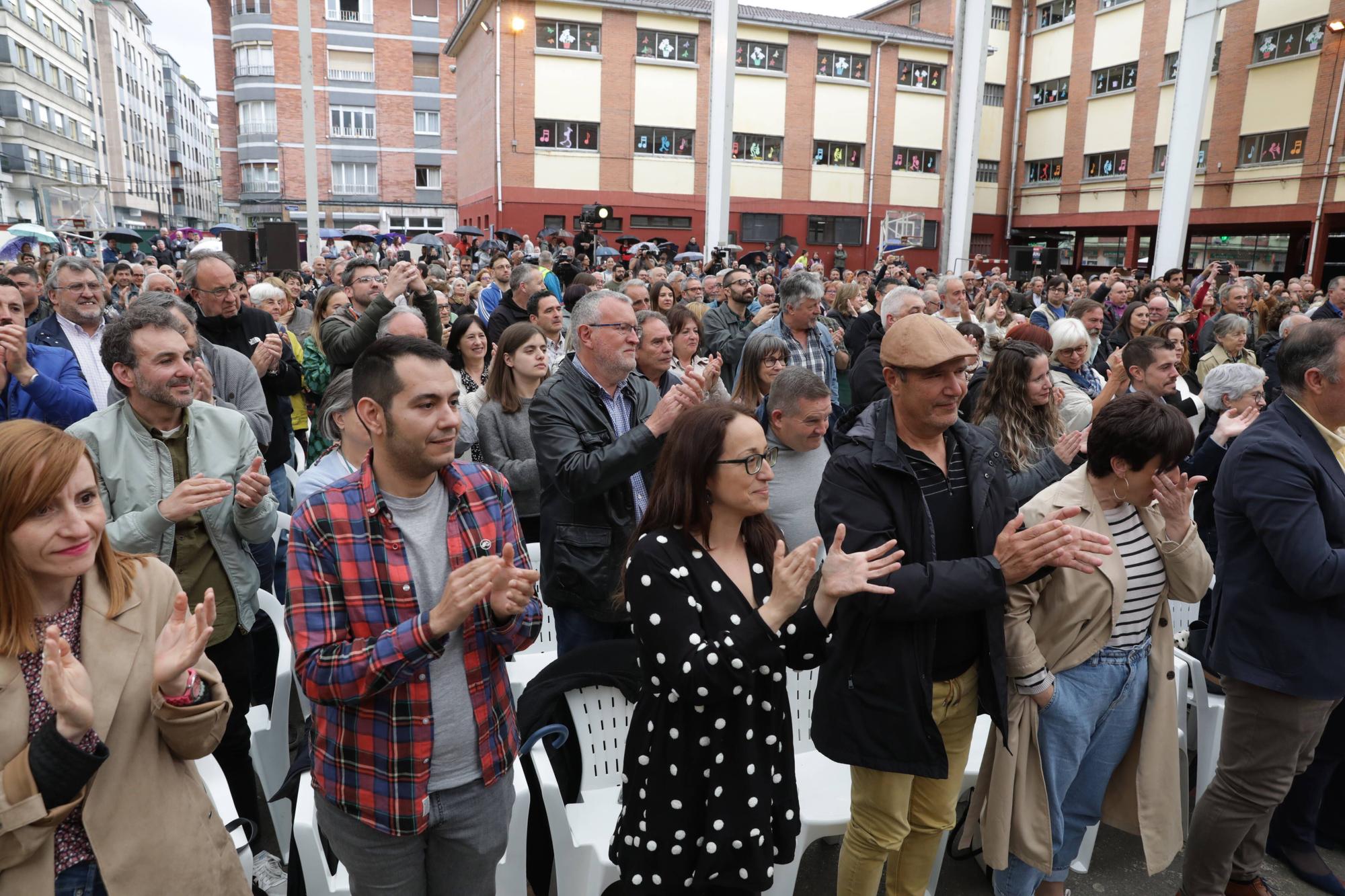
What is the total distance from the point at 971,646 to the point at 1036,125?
116 feet

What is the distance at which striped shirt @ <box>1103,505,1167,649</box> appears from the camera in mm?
2598

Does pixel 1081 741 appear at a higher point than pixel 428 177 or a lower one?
lower

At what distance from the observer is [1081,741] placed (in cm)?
261

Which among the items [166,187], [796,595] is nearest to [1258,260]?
[796,595]

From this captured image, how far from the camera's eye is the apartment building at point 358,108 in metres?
43.2

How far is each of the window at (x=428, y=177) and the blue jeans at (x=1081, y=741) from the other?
46839 mm

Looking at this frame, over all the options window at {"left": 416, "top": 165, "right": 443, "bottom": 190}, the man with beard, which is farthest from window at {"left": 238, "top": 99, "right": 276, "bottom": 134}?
the man with beard

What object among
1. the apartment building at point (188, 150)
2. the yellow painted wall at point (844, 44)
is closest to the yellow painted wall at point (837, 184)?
the yellow painted wall at point (844, 44)

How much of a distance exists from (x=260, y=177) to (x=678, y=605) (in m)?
52.0

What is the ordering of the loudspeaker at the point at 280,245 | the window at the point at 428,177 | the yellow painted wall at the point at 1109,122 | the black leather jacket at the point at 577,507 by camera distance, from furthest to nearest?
1. the window at the point at 428,177
2. the yellow painted wall at the point at 1109,122
3. the loudspeaker at the point at 280,245
4. the black leather jacket at the point at 577,507

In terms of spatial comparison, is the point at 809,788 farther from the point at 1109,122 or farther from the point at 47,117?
the point at 47,117

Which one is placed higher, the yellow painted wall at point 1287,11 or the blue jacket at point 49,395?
the yellow painted wall at point 1287,11

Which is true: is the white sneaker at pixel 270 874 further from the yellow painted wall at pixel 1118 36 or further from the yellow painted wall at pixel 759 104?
the yellow painted wall at pixel 1118 36

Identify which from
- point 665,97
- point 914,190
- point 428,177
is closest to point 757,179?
point 665,97
